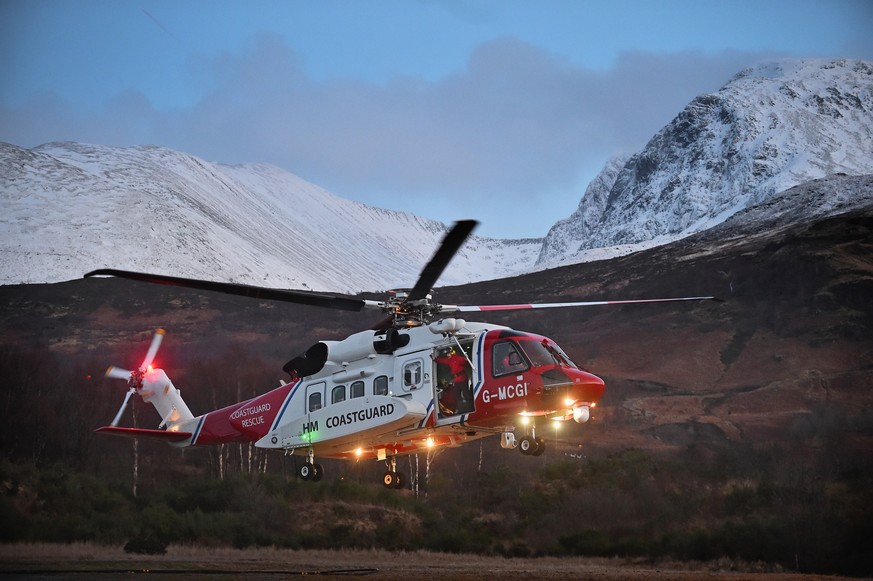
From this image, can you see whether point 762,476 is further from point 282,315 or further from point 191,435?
point 282,315

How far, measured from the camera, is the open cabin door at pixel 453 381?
70.1 feet

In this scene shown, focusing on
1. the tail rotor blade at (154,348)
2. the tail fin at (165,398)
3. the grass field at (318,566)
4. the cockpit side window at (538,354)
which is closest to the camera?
the cockpit side window at (538,354)

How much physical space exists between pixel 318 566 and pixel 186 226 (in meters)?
95.7

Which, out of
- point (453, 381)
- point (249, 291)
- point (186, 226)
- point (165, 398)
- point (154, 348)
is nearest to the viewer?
point (249, 291)

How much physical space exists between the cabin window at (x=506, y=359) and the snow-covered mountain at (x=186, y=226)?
88942mm

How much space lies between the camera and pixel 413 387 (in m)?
21.8

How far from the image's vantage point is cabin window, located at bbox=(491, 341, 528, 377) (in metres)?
20.8

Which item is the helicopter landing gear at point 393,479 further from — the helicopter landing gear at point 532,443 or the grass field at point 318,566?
the helicopter landing gear at point 532,443

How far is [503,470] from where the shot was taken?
49844 mm

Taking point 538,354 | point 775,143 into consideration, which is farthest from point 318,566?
point 775,143

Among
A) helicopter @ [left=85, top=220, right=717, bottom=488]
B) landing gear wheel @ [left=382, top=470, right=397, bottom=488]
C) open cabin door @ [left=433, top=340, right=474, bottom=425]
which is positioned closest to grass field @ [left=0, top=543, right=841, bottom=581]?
landing gear wheel @ [left=382, top=470, right=397, bottom=488]

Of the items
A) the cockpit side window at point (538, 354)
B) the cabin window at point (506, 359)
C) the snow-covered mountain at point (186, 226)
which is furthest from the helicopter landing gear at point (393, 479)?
the snow-covered mountain at point (186, 226)

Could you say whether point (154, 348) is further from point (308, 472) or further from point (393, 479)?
point (393, 479)

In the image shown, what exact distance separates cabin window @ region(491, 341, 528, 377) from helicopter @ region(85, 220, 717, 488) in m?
0.03
